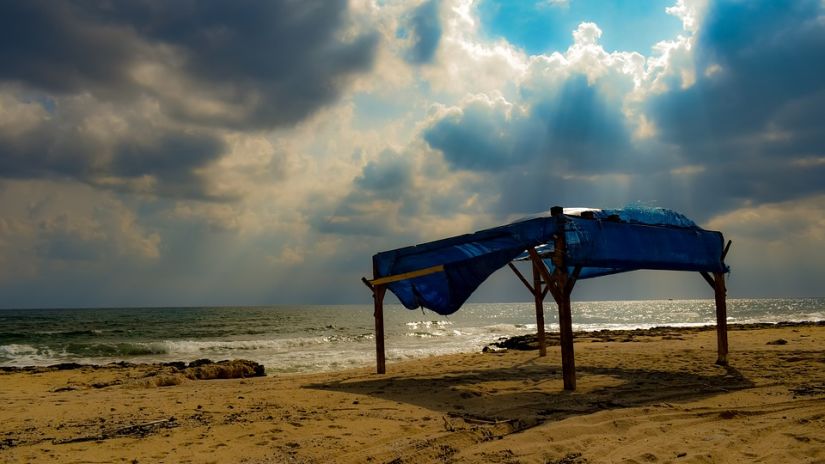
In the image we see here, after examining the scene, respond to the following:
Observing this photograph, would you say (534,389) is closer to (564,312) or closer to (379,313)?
(564,312)

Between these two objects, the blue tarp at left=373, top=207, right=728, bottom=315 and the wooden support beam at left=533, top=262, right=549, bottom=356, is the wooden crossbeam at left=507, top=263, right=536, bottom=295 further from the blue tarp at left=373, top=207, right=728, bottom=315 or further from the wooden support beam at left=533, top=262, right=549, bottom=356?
the blue tarp at left=373, top=207, right=728, bottom=315

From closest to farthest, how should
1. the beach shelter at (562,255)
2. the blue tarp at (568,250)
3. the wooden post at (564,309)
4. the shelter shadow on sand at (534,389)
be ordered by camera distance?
the shelter shadow on sand at (534,389), the wooden post at (564,309), the beach shelter at (562,255), the blue tarp at (568,250)

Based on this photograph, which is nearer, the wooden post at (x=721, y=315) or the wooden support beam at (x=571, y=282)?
the wooden support beam at (x=571, y=282)

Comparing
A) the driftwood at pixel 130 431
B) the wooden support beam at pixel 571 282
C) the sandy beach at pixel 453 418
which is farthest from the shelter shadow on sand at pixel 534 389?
the driftwood at pixel 130 431

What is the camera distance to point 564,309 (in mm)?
8578

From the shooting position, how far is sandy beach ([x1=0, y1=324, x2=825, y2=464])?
5.37 m

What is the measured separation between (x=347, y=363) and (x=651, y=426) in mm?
14303

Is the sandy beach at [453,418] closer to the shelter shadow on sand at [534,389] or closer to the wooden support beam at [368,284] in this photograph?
the shelter shadow on sand at [534,389]

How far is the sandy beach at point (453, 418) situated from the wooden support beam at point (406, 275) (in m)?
2.10

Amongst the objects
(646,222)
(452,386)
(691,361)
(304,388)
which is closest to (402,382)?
(452,386)

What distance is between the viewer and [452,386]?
30.9 ft

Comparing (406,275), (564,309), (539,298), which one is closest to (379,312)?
(406,275)

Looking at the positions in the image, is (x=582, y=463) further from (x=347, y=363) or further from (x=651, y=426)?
(x=347, y=363)

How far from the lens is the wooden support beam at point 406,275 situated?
10312 mm
